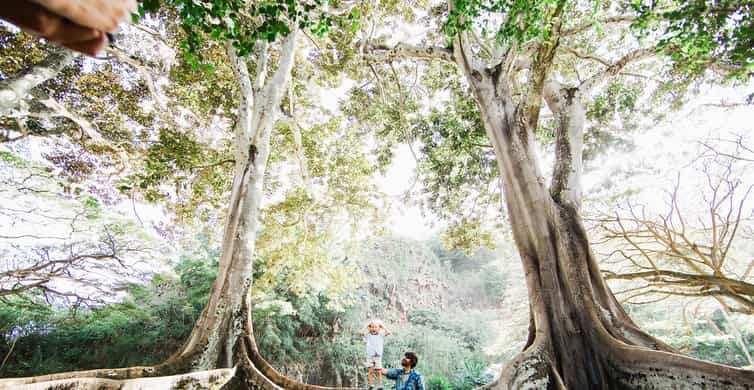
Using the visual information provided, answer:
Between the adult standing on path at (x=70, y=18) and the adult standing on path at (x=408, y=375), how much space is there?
11.4 feet

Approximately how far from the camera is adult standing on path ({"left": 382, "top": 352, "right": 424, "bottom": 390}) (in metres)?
3.43

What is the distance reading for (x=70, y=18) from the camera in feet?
2.24

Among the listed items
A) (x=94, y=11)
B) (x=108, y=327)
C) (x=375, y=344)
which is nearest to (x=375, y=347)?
(x=375, y=344)

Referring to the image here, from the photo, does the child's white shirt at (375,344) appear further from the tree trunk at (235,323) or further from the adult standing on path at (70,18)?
the adult standing on path at (70,18)

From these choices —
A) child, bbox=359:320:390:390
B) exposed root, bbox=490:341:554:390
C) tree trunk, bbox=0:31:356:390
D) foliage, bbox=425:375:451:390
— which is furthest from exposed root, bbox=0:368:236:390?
foliage, bbox=425:375:451:390

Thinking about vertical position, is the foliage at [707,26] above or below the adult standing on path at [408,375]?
above

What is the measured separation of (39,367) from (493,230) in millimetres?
14049

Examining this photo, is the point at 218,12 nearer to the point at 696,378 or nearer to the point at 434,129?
the point at 696,378

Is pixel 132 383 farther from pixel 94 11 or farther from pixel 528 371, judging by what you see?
pixel 528 371

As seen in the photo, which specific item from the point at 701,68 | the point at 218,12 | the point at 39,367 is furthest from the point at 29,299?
the point at 701,68

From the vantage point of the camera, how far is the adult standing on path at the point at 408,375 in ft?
11.3

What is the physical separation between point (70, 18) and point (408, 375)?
3.85 meters

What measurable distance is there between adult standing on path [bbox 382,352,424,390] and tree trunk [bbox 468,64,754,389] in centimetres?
102

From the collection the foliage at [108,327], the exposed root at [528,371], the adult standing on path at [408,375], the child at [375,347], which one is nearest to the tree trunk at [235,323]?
the child at [375,347]
